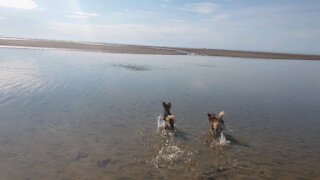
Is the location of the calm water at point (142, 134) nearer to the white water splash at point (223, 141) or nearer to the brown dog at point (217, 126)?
the white water splash at point (223, 141)

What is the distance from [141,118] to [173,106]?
2.99 m

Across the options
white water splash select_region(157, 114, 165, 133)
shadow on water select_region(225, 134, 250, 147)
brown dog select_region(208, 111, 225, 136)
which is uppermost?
brown dog select_region(208, 111, 225, 136)

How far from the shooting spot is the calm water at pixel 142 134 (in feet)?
29.0

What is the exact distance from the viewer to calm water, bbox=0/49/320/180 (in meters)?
8.85

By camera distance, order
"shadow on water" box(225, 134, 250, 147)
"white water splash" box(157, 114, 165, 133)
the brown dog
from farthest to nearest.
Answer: "white water splash" box(157, 114, 165, 133), the brown dog, "shadow on water" box(225, 134, 250, 147)

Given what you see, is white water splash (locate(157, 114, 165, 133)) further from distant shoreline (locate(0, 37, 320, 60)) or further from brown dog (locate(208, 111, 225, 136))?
distant shoreline (locate(0, 37, 320, 60))

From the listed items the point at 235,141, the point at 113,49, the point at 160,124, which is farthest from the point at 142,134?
the point at 113,49

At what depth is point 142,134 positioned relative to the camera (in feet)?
38.8

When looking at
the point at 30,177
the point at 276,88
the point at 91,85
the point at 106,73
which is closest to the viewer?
the point at 30,177

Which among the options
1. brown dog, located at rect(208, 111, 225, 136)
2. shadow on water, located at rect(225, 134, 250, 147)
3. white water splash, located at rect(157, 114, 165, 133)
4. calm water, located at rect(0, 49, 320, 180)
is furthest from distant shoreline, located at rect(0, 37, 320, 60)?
shadow on water, located at rect(225, 134, 250, 147)

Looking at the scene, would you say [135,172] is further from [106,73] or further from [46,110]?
[106,73]

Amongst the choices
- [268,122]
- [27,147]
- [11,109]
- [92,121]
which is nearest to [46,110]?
[11,109]

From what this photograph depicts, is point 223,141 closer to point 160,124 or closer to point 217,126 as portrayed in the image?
point 217,126

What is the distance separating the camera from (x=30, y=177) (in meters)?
7.88
